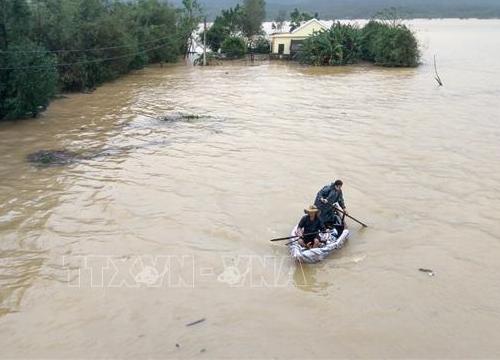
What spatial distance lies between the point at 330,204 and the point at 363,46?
37.9 m

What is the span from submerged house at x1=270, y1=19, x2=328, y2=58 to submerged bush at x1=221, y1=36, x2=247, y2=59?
10.1 feet

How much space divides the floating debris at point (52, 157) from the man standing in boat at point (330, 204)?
9530 millimetres

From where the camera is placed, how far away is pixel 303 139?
2122cm

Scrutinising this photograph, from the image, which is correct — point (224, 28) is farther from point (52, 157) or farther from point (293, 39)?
point (52, 157)

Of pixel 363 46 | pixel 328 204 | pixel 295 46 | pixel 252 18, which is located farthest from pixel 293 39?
pixel 328 204

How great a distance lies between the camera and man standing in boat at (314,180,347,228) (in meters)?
12.4

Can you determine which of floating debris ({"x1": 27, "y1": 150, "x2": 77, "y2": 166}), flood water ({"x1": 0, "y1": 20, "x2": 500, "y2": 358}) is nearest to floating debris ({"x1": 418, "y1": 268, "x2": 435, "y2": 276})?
flood water ({"x1": 0, "y1": 20, "x2": 500, "y2": 358})

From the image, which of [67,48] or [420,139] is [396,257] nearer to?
[420,139]

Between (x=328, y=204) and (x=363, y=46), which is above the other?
(x=363, y=46)

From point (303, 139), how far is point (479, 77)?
23178 mm

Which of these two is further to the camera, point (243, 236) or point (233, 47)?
point (233, 47)

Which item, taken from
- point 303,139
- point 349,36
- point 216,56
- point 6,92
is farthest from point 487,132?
point 216,56

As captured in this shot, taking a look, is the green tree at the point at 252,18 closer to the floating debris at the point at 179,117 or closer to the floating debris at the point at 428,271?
the floating debris at the point at 179,117

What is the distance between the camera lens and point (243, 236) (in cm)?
1262
